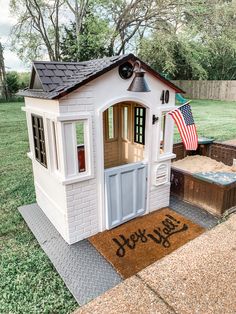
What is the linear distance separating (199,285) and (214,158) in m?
5.25

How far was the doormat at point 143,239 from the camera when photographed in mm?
3615

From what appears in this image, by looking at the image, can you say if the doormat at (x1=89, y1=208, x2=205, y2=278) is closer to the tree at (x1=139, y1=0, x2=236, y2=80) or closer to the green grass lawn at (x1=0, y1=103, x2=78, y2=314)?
the green grass lawn at (x1=0, y1=103, x2=78, y2=314)

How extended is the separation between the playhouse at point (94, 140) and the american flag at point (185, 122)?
247mm

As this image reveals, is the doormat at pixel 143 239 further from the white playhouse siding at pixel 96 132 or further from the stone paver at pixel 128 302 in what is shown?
the stone paver at pixel 128 302

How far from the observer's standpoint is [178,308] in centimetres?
235

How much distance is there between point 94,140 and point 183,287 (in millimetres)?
2393

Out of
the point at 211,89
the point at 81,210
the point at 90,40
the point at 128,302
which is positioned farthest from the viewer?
the point at 211,89

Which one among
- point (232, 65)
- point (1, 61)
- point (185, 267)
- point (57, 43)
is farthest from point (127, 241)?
point (232, 65)

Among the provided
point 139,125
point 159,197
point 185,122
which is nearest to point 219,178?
point 159,197

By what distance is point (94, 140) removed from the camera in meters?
3.82

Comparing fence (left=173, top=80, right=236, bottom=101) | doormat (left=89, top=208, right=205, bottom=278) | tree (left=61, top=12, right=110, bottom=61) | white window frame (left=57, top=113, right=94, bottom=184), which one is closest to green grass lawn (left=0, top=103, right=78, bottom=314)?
doormat (left=89, top=208, right=205, bottom=278)

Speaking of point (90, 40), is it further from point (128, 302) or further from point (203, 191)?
point (128, 302)

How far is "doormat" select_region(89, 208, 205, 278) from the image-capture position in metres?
3.62

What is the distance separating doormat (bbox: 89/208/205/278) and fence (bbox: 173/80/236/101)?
880 inches
